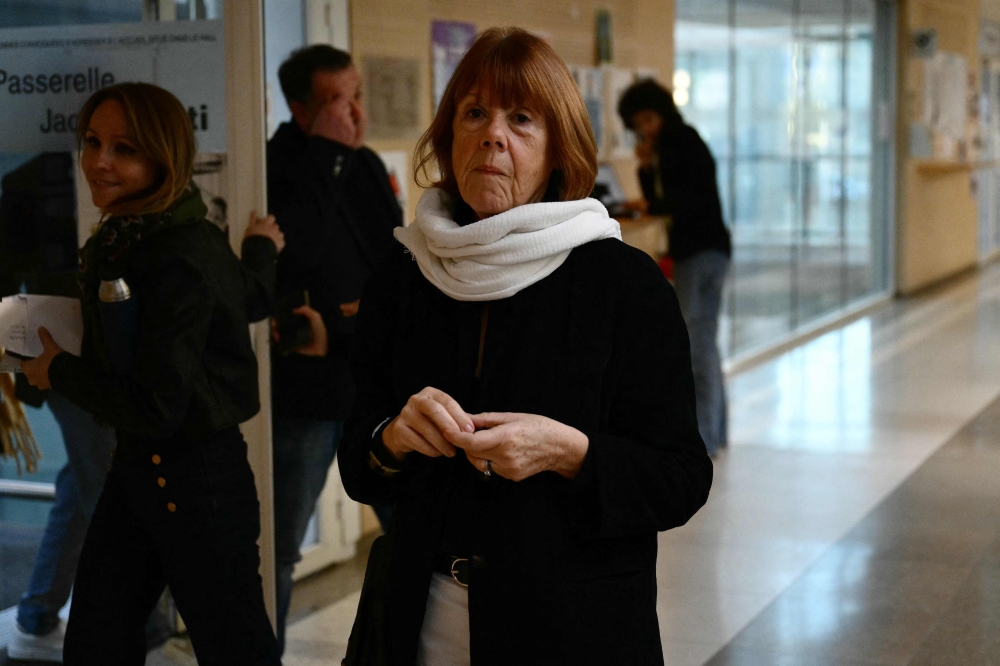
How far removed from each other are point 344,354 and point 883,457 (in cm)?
409

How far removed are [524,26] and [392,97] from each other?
1378 mm

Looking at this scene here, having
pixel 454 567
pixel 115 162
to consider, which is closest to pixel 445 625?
pixel 454 567

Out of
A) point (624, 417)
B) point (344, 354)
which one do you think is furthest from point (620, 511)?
point (344, 354)

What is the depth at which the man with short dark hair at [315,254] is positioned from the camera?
146 inches

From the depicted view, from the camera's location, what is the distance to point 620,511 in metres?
1.77

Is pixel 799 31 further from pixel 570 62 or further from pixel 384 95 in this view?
pixel 384 95

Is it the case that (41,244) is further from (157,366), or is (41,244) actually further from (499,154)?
(499,154)

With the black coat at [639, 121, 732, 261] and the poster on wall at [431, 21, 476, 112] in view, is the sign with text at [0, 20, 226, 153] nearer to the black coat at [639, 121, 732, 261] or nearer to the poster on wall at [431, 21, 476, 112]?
the poster on wall at [431, 21, 476, 112]

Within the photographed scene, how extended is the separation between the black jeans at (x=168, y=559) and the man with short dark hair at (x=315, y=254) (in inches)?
36.9

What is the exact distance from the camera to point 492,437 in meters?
1.66

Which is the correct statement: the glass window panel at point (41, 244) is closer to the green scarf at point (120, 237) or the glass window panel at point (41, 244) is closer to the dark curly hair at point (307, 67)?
the dark curly hair at point (307, 67)

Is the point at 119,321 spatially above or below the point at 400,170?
below

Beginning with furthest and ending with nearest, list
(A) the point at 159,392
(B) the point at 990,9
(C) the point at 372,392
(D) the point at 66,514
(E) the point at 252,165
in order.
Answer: (B) the point at 990,9, (D) the point at 66,514, (E) the point at 252,165, (A) the point at 159,392, (C) the point at 372,392

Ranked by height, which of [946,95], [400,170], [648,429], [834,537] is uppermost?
[946,95]
